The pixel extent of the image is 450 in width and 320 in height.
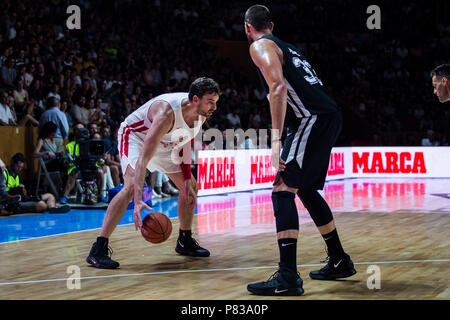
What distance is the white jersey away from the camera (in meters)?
5.42

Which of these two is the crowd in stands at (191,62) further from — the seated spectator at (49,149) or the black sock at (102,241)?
the black sock at (102,241)

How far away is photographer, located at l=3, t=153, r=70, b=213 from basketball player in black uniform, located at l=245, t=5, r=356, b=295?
5998 mm

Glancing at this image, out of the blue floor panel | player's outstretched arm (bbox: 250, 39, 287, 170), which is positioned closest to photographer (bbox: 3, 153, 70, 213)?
the blue floor panel

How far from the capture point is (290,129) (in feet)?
14.5

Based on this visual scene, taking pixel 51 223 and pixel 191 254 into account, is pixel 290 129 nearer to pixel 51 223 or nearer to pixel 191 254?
pixel 191 254

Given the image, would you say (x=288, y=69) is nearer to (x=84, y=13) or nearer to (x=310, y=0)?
(x=84, y=13)

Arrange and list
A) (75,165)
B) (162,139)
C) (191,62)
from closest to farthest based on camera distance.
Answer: (162,139), (75,165), (191,62)

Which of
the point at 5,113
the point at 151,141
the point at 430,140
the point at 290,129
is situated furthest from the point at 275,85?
the point at 430,140

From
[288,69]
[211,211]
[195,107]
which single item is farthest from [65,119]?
[288,69]

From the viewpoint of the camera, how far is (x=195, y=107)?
17.4ft

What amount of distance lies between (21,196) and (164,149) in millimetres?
4743

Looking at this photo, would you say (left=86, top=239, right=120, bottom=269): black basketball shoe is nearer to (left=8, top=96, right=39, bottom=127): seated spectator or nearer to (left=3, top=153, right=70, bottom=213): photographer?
(left=3, top=153, right=70, bottom=213): photographer
